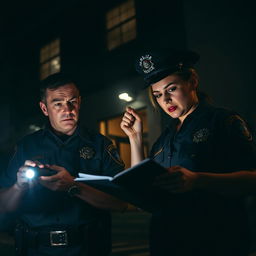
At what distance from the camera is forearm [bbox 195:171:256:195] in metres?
1.78

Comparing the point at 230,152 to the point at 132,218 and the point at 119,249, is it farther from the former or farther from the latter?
the point at 132,218

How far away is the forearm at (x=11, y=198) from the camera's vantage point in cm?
242

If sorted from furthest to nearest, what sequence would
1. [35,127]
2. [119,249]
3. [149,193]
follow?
[35,127] → [119,249] → [149,193]

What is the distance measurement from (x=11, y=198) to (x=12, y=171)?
1.13 ft

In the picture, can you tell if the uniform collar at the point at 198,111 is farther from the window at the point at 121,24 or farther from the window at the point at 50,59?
the window at the point at 50,59

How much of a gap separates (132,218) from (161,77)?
6.78 meters

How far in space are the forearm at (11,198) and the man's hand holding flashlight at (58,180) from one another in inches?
10.4

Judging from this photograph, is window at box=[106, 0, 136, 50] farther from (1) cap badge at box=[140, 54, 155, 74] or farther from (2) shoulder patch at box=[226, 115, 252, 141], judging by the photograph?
(2) shoulder patch at box=[226, 115, 252, 141]

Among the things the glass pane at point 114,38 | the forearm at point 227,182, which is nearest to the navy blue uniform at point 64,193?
the forearm at point 227,182

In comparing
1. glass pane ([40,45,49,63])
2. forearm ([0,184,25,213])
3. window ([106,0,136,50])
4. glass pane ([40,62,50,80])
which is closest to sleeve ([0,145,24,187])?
forearm ([0,184,25,213])

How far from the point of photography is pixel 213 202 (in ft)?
6.47

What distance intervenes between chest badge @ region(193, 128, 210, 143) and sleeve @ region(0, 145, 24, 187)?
63.9 inches

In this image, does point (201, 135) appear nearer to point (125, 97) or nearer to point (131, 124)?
point (131, 124)

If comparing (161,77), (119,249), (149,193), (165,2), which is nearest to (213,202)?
(149,193)
